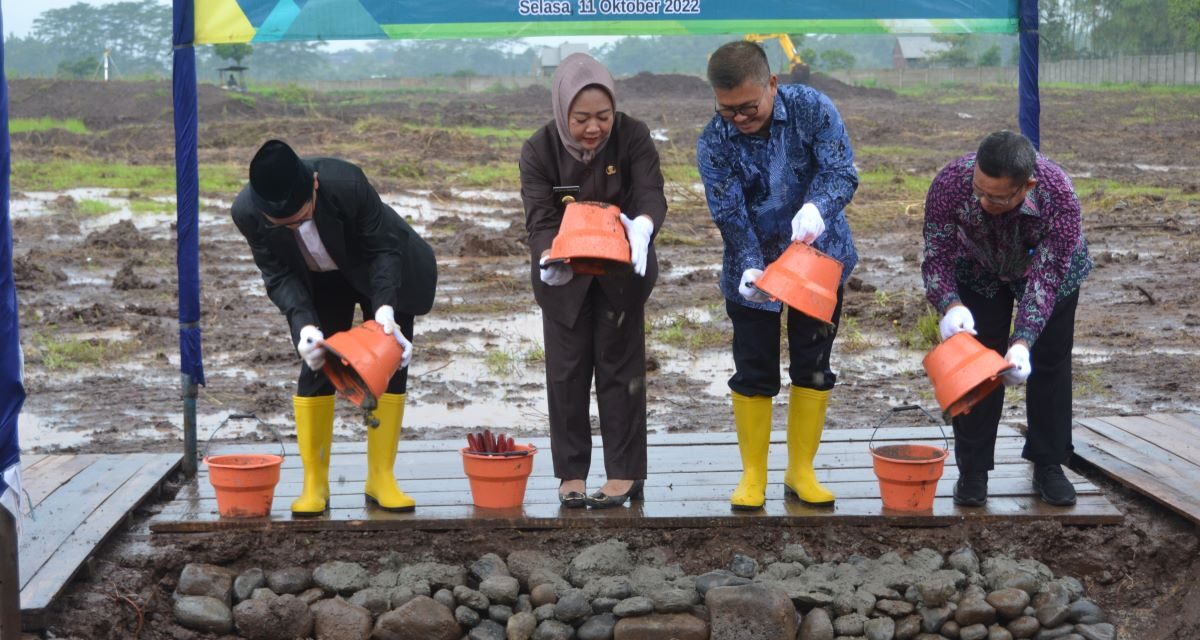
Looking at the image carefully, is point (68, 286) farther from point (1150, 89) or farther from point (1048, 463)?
point (1150, 89)

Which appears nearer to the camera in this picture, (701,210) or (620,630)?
(620,630)

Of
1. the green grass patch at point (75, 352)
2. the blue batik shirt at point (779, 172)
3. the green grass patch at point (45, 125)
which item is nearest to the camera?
the blue batik shirt at point (779, 172)

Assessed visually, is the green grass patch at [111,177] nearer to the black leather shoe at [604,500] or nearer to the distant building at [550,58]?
the black leather shoe at [604,500]

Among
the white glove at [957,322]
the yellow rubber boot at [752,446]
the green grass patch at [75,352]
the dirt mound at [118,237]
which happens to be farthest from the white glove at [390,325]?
the dirt mound at [118,237]

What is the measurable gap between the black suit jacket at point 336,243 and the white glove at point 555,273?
571 millimetres

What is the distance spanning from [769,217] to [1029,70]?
1.36 metres

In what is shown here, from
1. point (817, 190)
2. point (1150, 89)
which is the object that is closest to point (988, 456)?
point (817, 190)

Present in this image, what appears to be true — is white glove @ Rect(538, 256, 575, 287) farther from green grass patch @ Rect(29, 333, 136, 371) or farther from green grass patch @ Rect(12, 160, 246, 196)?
green grass patch @ Rect(12, 160, 246, 196)

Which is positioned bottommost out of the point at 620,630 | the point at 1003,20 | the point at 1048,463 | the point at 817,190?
the point at 620,630

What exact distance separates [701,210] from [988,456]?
11896 millimetres

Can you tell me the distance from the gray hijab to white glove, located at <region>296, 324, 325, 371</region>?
1112 millimetres

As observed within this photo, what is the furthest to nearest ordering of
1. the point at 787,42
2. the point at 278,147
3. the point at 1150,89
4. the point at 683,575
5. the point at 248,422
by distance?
the point at 1150,89 → the point at 787,42 → the point at 248,422 → the point at 683,575 → the point at 278,147

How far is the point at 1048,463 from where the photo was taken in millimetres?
5148

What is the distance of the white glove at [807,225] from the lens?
14.9 ft
